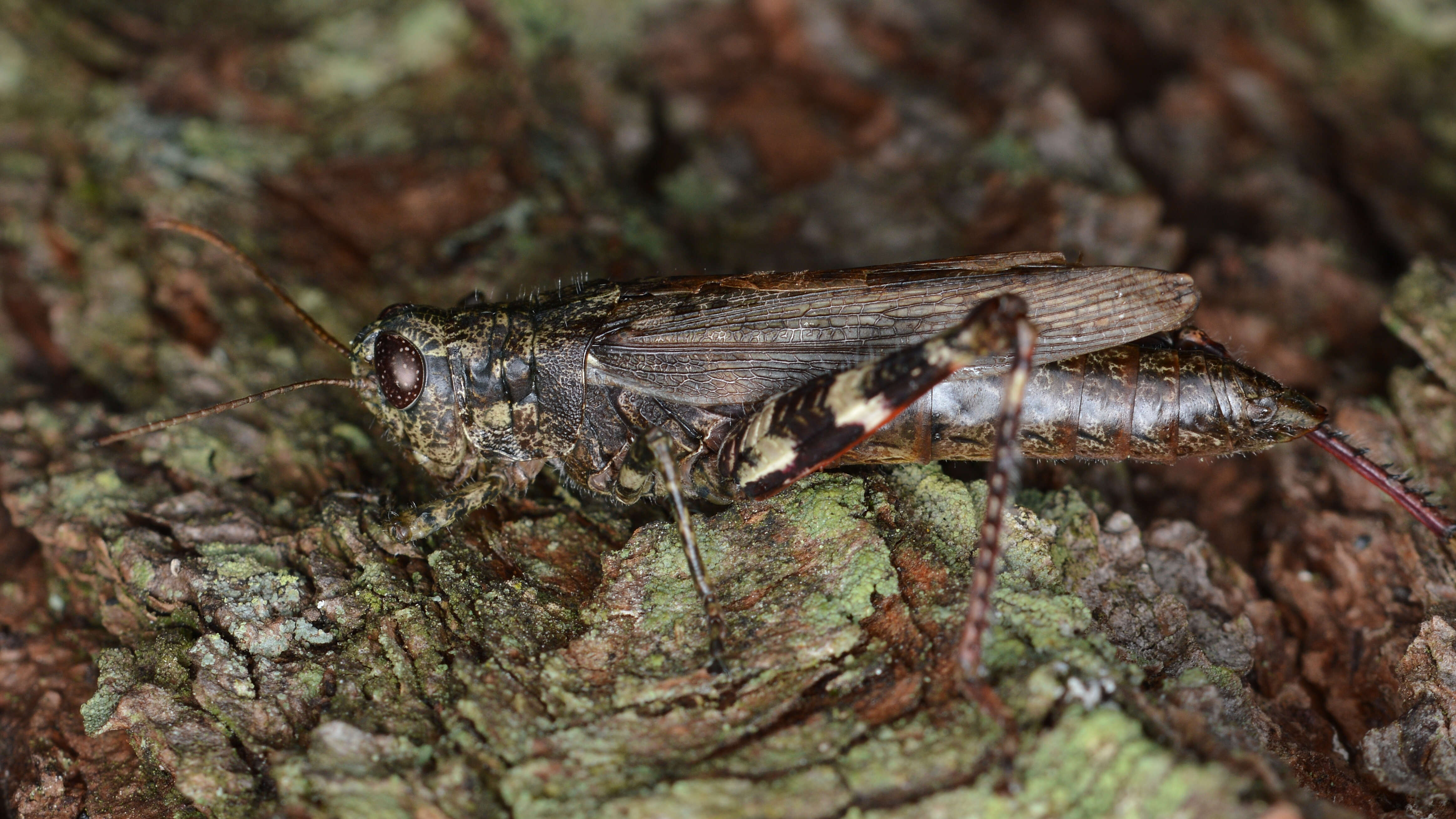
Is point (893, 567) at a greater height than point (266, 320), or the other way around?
point (266, 320)

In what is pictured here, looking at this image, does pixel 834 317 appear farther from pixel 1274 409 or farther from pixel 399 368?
pixel 399 368

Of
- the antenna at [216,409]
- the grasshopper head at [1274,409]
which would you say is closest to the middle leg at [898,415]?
the grasshopper head at [1274,409]

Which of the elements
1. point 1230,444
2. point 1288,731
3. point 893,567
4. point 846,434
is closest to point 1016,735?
point 893,567

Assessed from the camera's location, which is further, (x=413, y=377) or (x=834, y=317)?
(x=413, y=377)

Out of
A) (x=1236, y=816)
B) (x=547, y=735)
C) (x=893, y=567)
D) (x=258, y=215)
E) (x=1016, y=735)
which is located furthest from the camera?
(x=258, y=215)

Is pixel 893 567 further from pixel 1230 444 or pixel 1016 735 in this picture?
pixel 1230 444

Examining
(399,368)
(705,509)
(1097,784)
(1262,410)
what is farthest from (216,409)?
(1262,410)
